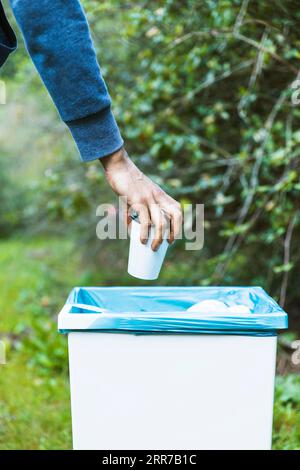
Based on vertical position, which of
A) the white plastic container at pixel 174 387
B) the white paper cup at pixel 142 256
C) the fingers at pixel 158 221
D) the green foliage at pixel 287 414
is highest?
the fingers at pixel 158 221

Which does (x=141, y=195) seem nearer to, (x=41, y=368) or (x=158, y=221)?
(x=158, y=221)

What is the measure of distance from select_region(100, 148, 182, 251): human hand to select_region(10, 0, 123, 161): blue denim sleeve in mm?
74

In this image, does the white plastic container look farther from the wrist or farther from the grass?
→ the grass

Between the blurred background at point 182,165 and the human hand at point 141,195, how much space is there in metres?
0.83

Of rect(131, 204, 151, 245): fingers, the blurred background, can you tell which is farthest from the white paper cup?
the blurred background

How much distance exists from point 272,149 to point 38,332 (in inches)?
64.6

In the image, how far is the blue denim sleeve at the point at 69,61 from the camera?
1.20m

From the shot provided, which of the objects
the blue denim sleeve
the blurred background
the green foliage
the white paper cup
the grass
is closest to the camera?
the blue denim sleeve

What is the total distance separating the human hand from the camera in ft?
4.48

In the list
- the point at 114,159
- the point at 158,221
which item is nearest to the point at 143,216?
the point at 158,221

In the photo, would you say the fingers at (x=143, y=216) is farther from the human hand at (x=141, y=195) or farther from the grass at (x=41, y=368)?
the grass at (x=41, y=368)

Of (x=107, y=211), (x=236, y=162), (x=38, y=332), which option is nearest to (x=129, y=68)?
(x=107, y=211)

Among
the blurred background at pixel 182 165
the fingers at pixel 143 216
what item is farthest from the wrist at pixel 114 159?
the blurred background at pixel 182 165

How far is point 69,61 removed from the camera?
1.23 metres
